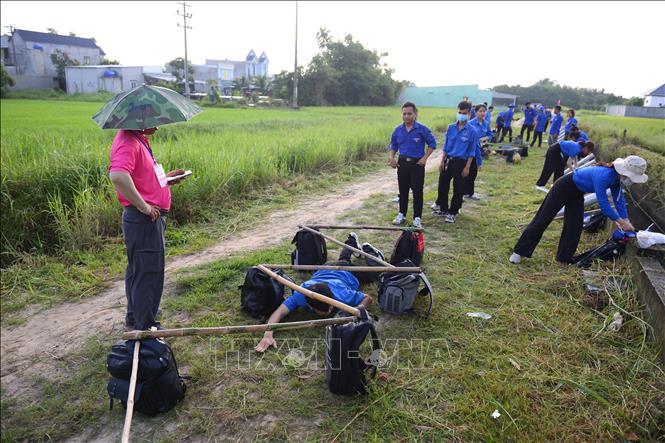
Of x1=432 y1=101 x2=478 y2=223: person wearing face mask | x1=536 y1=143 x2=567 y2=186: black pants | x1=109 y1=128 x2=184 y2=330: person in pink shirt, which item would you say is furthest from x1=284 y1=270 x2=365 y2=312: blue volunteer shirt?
x1=536 y1=143 x2=567 y2=186: black pants

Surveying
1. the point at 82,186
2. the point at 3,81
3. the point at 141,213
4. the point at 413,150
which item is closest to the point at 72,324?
the point at 141,213

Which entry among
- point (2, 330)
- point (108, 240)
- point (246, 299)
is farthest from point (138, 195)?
point (108, 240)

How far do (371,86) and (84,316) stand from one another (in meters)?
51.0

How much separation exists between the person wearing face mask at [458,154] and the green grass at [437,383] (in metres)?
2.35

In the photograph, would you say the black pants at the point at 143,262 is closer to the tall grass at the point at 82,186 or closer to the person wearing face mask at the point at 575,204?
the tall grass at the point at 82,186

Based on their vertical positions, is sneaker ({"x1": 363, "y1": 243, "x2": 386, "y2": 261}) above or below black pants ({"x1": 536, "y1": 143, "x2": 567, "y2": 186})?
below

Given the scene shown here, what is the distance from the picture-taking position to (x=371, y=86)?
50.6 metres

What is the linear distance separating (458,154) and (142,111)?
15.5ft

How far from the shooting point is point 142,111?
8.14 ft

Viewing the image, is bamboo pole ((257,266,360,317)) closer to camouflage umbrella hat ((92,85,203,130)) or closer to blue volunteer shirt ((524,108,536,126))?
camouflage umbrella hat ((92,85,203,130))

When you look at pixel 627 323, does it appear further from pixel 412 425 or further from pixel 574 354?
pixel 412 425

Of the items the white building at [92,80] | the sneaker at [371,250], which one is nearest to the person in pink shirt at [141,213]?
the sneaker at [371,250]

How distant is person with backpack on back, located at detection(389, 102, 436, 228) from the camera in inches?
216

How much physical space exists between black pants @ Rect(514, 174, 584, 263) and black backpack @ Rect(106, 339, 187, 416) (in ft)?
13.2
